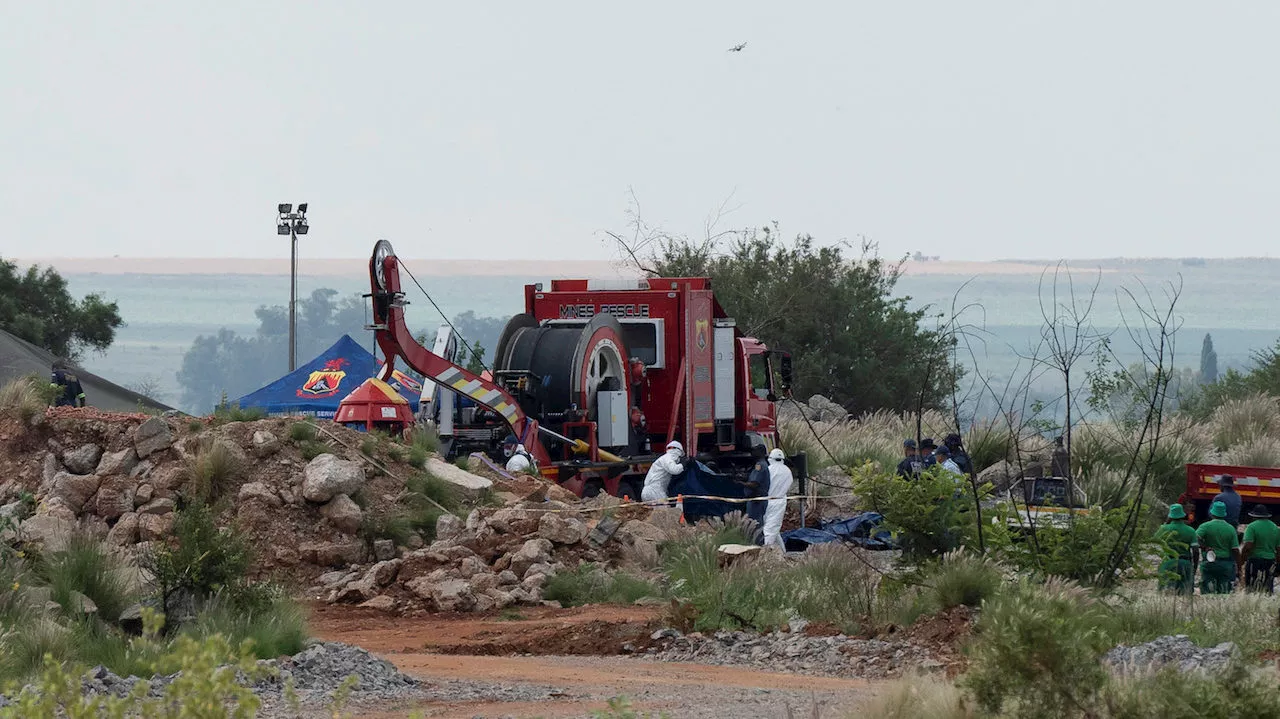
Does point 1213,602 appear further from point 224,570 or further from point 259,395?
point 259,395

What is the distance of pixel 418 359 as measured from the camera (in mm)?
21922

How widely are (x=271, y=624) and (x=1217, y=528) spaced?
9.02 metres

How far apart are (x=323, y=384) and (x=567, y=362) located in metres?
13.1

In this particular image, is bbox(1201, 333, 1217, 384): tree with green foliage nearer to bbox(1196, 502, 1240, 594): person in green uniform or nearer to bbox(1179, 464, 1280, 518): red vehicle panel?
bbox(1179, 464, 1280, 518): red vehicle panel

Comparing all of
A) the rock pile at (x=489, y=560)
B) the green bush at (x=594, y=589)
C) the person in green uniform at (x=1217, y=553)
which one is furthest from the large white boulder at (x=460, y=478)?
the person in green uniform at (x=1217, y=553)

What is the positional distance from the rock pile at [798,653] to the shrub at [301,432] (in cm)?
706

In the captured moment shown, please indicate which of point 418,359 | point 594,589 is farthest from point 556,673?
point 418,359

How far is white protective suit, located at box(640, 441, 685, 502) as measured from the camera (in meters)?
20.6

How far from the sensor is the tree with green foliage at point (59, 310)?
4797cm

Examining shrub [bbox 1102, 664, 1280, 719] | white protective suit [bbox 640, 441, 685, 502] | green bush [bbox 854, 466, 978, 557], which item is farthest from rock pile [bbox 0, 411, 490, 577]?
shrub [bbox 1102, 664, 1280, 719]

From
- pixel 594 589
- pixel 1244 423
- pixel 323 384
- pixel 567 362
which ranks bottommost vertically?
pixel 594 589

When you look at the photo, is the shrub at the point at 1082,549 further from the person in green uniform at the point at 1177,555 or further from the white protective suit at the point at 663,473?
the white protective suit at the point at 663,473

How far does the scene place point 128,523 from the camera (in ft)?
55.3

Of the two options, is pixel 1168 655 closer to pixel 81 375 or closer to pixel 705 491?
pixel 705 491
